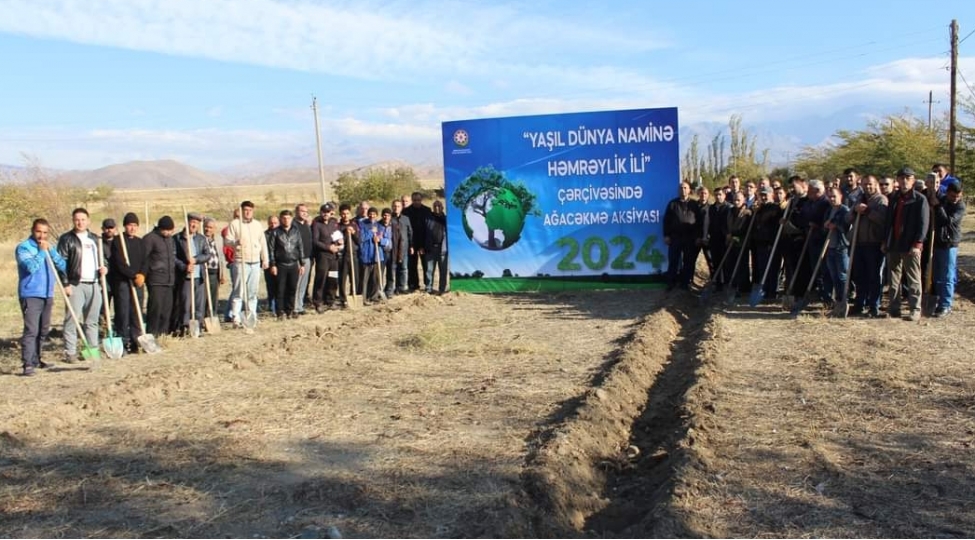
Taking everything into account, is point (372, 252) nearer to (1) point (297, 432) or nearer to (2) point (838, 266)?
(2) point (838, 266)

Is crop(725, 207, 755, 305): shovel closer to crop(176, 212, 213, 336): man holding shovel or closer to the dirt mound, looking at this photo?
the dirt mound

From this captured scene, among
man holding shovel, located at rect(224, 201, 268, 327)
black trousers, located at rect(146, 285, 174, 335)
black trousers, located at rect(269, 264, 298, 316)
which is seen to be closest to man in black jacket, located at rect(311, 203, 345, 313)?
black trousers, located at rect(269, 264, 298, 316)

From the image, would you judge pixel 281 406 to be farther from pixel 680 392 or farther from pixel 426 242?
pixel 426 242

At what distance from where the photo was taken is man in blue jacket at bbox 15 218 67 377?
9.16 m

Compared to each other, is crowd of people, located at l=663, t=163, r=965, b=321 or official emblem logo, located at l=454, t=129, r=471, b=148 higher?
official emblem logo, located at l=454, t=129, r=471, b=148

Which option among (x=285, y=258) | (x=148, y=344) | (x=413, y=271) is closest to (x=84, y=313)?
(x=148, y=344)

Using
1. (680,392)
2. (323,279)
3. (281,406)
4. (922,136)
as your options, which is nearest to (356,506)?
(281,406)

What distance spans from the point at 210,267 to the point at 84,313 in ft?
7.18

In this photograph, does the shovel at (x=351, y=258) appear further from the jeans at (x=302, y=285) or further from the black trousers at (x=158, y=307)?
the black trousers at (x=158, y=307)

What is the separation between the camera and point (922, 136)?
115 feet

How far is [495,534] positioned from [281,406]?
3.59m

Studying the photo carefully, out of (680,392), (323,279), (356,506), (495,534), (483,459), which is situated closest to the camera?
→ (495,534)

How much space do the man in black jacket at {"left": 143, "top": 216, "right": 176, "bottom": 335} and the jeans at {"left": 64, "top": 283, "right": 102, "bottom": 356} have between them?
2.78 feet

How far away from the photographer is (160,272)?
35.4ft
